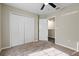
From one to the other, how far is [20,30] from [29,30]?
68cm

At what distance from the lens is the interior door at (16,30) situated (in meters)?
3.43

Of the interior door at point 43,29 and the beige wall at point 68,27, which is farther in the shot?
the interior door at point 43,29

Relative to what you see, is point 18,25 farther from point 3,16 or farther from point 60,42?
point 60,42

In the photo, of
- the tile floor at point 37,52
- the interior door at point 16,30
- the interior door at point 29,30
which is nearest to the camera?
the tile floor at point 37,52

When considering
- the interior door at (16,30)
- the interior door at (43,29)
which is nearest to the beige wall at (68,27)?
the interior door at (43,29)

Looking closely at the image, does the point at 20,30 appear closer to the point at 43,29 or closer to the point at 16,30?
the point at 16,30

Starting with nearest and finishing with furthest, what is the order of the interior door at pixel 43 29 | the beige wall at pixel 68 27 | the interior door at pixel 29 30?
1. the beige wall at pixel 68 27
2. the interior door at pixel 29 30
3. the interior door at pixel 43 29

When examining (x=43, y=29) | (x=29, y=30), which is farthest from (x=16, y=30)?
(x=43, y=29)

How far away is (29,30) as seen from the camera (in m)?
4.40

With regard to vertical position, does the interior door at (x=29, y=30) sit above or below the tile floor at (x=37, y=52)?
above

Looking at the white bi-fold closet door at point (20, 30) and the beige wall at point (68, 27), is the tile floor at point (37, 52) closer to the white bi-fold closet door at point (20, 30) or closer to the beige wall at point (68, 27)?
the beige wall at point (68, 27)

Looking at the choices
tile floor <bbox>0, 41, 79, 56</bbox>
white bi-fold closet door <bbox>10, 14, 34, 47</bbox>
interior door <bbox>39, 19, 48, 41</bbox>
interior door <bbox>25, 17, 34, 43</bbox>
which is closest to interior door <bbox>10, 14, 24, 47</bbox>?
white bi-fold closet door <bbox>10, 14, 34, 47</bbox>

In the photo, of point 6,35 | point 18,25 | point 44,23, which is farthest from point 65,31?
point 6,35

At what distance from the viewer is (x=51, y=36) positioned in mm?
6238
